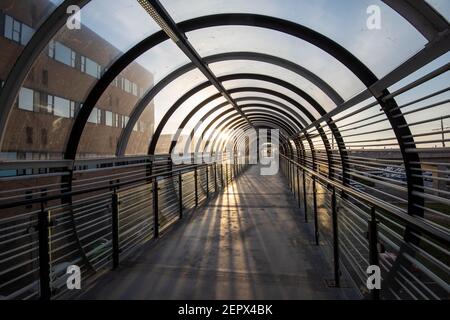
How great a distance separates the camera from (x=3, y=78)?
3.45 meters

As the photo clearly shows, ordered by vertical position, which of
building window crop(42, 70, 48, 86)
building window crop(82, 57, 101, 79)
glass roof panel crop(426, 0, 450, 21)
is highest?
building window crop(82, 57, 101, 79)

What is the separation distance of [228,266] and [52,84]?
3756mm

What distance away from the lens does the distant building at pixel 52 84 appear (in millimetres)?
3371

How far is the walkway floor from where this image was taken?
8.30ft

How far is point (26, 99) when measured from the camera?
383cm

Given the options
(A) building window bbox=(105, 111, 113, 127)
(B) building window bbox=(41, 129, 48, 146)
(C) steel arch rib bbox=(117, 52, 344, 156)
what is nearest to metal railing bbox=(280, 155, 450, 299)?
(C) steel arch rib bbox=(117, 52, 344, 156)

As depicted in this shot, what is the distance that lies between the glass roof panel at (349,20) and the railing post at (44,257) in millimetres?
3260

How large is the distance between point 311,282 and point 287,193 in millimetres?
6159

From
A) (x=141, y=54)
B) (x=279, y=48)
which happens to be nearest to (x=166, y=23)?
(x=141, y=54)

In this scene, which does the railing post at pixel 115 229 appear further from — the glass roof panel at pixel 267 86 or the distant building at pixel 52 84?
the glass roof panel at pixel 267 86

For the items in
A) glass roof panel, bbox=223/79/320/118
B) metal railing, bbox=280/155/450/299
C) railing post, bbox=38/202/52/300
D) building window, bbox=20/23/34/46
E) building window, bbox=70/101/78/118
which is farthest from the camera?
glass roof panel, bbox=223/79/320/118

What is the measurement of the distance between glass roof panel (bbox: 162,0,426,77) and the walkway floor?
2.68m

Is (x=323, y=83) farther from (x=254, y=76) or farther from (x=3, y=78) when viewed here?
(x=3, y=78)

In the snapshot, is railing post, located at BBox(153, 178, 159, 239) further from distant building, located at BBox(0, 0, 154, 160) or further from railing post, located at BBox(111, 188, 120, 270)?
distant building, located at BBox(0, 0, 154, 160)
